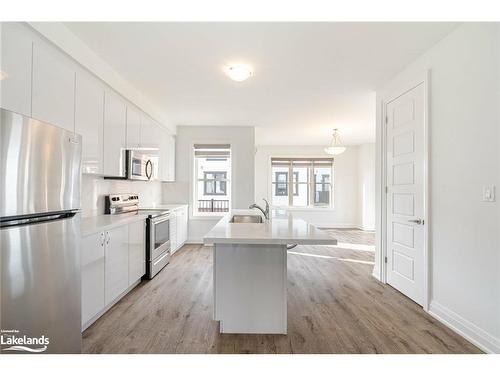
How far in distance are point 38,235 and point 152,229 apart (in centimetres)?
205

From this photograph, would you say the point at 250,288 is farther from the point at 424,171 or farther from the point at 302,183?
the point at 302,183

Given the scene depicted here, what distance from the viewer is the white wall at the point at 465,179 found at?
1.83 m

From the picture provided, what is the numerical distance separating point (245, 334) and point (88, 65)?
2752 millimetres

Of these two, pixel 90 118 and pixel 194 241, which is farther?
pixel 194 241

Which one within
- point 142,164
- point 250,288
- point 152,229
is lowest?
point 250,288

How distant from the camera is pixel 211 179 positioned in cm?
560

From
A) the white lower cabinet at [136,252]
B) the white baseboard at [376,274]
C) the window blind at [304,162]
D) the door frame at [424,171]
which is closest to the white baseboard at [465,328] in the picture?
the door frame at [424,171]

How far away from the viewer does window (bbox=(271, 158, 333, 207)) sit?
797 centimetres

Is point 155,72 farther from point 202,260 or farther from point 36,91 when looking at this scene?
point 202,260

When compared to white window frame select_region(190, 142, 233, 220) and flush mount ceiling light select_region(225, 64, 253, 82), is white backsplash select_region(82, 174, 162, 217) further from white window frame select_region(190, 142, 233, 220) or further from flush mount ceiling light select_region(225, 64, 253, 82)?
flush mount ceiling light select_region(225, 64, 253, 82)

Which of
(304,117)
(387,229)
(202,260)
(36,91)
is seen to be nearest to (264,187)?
(304,117)

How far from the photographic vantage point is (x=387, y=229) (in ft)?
10.4

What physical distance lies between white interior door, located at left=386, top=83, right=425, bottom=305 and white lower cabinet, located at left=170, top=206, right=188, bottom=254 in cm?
328

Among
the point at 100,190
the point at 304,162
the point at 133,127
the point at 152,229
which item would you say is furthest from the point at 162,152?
the point at 304,162
